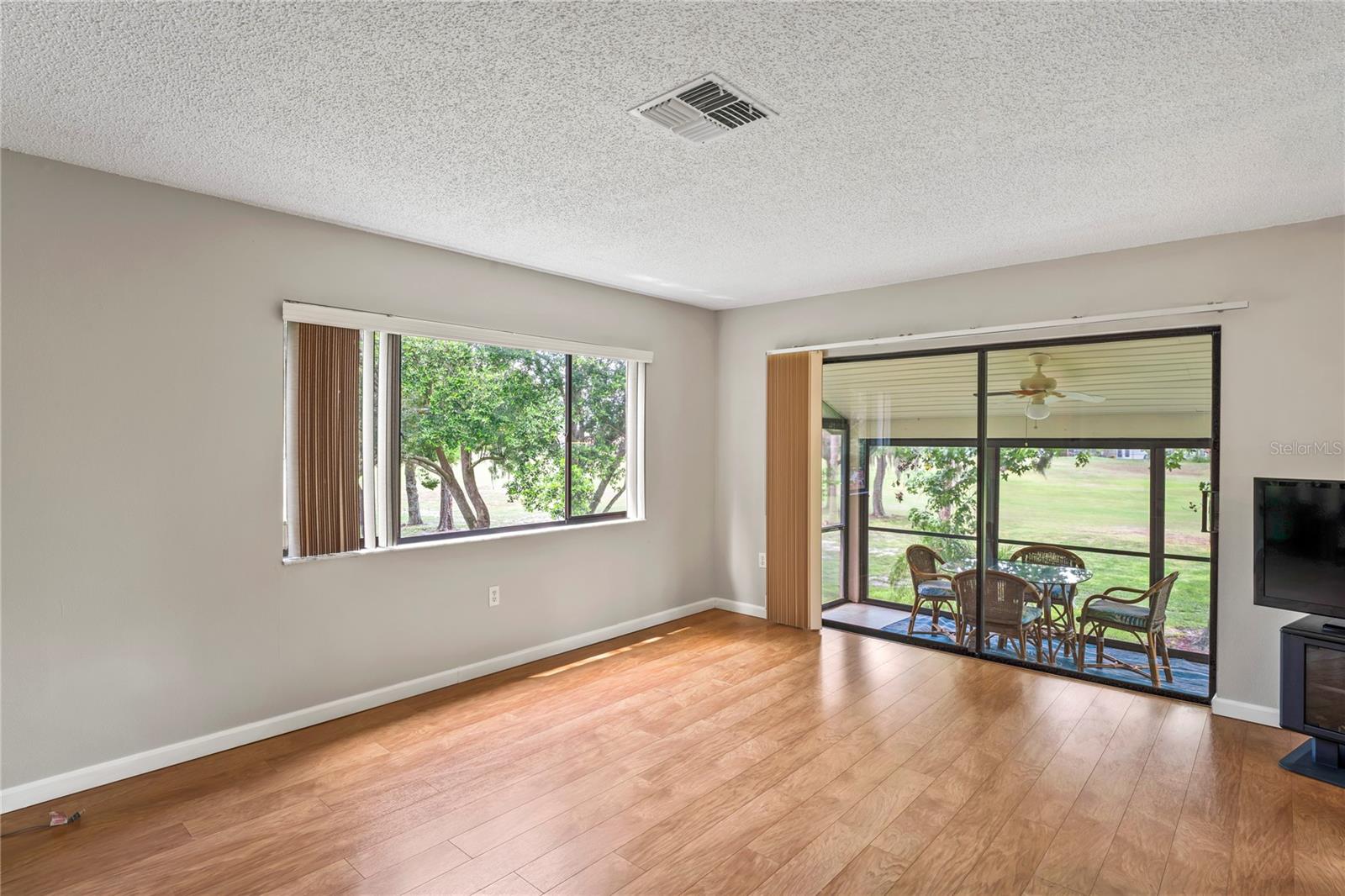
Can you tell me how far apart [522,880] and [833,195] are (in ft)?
9.76

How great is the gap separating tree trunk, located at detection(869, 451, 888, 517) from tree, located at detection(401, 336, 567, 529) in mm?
2271

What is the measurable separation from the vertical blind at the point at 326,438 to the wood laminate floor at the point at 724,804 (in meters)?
0.99

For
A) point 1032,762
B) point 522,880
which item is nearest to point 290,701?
point 522,880

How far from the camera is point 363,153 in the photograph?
105 inches

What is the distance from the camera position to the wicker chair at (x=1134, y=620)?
3908 mm

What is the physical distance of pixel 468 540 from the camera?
4113 millimetres

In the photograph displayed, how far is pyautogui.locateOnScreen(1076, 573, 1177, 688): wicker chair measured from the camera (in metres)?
3.91

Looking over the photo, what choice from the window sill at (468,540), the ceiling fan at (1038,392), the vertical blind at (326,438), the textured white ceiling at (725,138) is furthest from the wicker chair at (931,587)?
the vertical blind at (326,438)

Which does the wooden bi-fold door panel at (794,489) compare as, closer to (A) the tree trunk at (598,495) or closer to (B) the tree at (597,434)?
(B) the tree at (597,434)

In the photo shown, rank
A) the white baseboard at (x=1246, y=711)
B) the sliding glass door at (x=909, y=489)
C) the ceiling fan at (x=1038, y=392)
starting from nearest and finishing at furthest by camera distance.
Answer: the white baseboard at (x=1246, y=711) < the ceiling fan at (x=1038, y=392) < the sliding glass door at (x=909, y=489)

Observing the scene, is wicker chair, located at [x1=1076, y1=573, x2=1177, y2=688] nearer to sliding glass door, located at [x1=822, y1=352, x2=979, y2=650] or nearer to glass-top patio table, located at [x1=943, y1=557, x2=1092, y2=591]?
glass-top patio table, located at [x1=943, y1=557, x2=1092, y2=591]

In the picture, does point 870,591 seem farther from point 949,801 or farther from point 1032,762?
point 949,801

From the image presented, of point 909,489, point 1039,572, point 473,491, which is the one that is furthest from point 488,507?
point 1039,572

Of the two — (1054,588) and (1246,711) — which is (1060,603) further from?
(1246,711)
